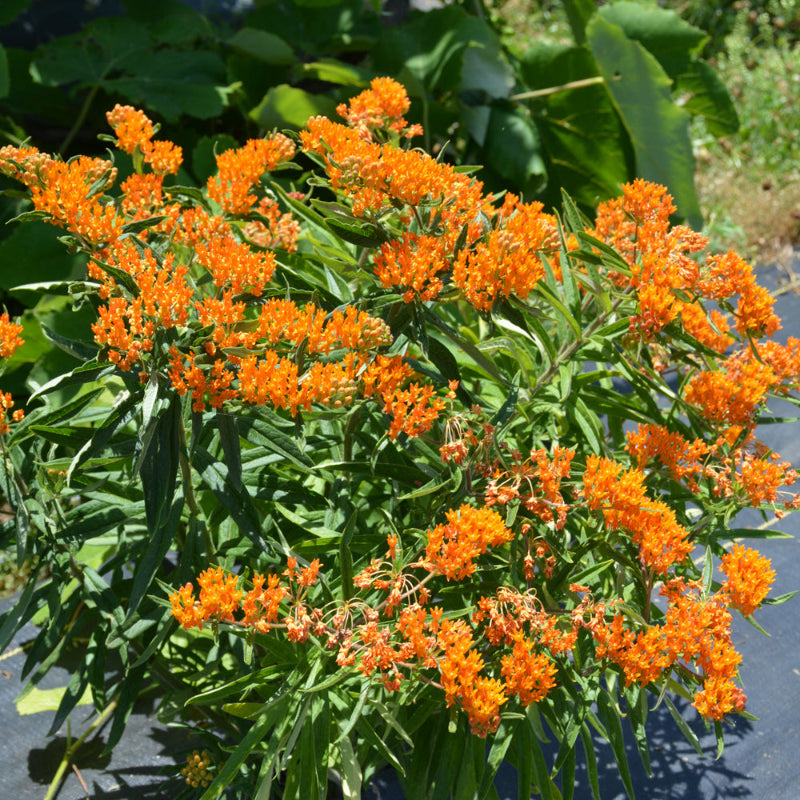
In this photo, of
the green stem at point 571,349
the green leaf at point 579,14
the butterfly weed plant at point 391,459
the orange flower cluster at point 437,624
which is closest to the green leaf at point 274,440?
the butterfly weed plant at point 391,459

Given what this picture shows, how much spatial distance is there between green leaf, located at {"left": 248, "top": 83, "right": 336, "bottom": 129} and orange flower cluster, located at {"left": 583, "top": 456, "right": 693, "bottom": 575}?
9.06ft

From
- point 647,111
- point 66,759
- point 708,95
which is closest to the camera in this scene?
point 66,759

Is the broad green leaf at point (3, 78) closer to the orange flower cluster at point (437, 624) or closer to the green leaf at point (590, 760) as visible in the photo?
the orange flower cluster at point (437, 624)

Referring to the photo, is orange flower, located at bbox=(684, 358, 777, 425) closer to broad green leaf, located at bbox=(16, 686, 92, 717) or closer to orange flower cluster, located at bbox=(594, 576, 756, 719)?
orange flower cluster, located at bbox=(594, 576, 756, 719)

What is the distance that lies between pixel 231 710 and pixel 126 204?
0.82m

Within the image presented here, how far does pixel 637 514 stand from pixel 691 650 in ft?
0.64

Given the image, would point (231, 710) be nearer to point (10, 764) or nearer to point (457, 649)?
point (457, 649)

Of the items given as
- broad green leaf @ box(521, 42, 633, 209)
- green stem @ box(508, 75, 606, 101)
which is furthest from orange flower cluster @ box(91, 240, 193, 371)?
green stem @ box(508, 75, 606, 101)

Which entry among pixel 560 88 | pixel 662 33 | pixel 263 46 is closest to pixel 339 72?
pixel 263 46

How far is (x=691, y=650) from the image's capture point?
1137mm

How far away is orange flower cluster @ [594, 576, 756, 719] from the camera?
1.13 metres

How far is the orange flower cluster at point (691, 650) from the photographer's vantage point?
1.13 meters

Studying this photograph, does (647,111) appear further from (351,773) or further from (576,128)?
(351,773)

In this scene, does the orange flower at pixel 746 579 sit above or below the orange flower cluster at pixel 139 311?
below
